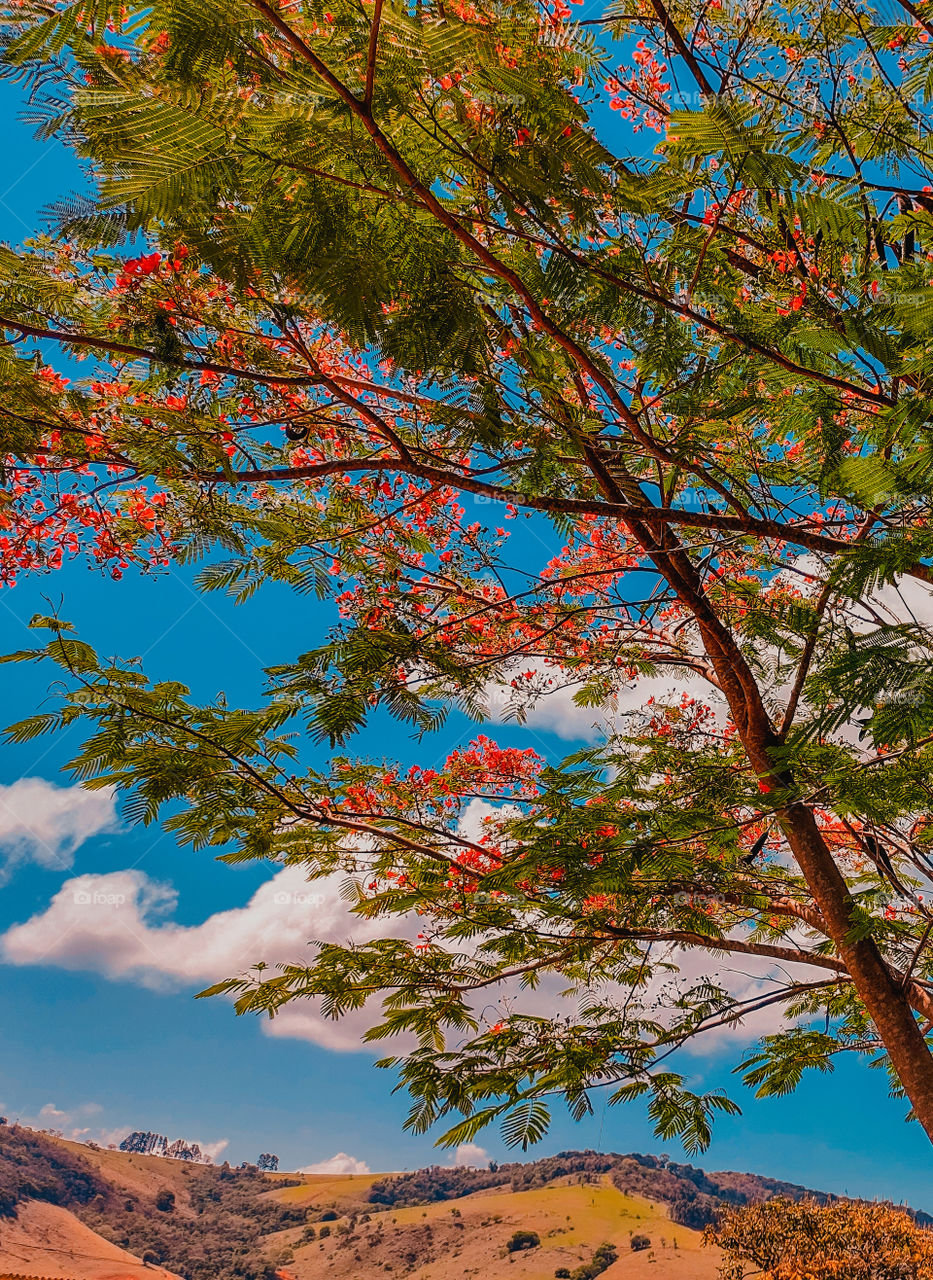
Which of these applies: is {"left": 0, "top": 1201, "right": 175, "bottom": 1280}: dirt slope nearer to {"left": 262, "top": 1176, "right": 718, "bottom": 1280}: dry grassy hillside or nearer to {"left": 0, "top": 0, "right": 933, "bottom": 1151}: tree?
{"left": 262, "top": 1176, "right": 718, "bottom": 1280}: dry grassy hillside

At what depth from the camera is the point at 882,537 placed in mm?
2064

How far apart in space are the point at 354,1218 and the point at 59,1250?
9.19m

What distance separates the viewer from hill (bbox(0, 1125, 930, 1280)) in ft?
57.0

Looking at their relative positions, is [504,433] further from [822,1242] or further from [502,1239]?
[502,1239]

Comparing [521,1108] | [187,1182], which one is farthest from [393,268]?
[187,1182]

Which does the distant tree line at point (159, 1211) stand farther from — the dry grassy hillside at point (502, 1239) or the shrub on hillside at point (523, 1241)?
the shrub on hillside at point (523, 1241)

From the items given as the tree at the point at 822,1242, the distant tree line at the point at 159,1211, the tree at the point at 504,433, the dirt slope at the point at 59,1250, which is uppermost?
the tree at the point at 504,433

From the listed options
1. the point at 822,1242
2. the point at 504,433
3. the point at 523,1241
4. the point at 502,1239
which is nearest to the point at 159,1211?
the point at 502,1239

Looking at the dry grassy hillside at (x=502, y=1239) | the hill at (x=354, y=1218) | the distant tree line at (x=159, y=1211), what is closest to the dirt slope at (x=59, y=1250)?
the hill at (x=354, y=1218)

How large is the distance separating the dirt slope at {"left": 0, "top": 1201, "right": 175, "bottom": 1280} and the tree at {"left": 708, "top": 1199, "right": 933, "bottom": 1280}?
18176 mm

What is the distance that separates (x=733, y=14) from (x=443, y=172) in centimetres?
311

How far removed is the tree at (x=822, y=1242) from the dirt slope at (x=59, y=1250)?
59.6 ft

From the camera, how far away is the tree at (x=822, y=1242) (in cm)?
743

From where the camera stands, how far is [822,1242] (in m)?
8.02
